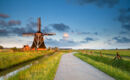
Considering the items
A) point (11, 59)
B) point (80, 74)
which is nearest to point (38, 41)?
point (11, 59)

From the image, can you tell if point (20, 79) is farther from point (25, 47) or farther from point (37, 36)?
point (25, 47)

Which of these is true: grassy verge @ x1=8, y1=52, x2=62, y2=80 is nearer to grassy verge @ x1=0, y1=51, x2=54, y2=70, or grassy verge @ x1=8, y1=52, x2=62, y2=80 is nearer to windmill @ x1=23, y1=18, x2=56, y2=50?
grassy verge @ x1=0, y1=51, x2=54, y2=70

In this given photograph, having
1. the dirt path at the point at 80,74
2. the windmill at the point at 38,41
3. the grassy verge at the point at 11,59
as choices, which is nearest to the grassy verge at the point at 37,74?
the dirt path at the point at 80,74

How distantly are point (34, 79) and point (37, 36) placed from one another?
1764 inches

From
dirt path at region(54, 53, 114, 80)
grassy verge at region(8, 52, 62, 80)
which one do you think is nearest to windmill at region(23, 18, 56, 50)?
grassy verge at region(8, 52, 62, 80)

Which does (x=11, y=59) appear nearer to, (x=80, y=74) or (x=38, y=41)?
(x=80, y=74)

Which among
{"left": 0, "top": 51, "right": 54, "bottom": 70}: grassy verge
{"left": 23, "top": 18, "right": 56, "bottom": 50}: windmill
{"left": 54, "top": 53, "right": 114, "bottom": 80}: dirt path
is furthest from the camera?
{"left": 23, "top": 18, "right": 56, "bottom": 50}: windmill

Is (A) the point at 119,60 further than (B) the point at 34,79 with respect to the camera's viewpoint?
Yes

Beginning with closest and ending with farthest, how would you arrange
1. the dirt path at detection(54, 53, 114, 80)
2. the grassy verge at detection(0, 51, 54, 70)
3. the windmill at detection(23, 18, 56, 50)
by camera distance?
the dirt path at detection(54, 53, 114, 80) < the grassy verge at detection(0, 51, 54, 70) < the windmill at detection(23, 18, 56, 50)

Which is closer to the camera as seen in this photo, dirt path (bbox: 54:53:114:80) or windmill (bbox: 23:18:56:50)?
dirt path (bbox: 54:53:114:80)

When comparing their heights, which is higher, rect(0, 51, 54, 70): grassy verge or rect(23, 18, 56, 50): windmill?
rect(23, 18, 56, 50): windmill

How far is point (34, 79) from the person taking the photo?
761 centimetres

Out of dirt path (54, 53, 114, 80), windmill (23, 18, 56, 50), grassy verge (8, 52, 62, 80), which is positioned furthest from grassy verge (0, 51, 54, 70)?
windmill (23, 18, 56, 50)

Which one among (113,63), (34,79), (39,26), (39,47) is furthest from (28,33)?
(34,79)
